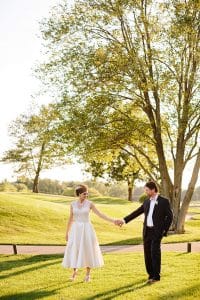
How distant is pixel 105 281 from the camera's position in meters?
13.2

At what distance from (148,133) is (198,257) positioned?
45.5ft

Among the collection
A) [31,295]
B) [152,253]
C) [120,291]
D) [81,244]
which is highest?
[81,244]

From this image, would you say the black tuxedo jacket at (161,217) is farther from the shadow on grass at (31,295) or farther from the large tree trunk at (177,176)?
the large tree trunk at (177,176)

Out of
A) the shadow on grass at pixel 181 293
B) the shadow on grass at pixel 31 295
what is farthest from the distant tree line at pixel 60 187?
the shadow on grass at pixel 31 295

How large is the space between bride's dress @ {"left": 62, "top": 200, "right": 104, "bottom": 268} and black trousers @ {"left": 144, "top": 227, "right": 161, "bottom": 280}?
4.11 feet

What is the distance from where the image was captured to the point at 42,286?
1268 centimetres

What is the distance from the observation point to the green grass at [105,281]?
37.6ft

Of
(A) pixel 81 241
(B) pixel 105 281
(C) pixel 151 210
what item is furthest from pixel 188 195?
(A) pixel 81 241

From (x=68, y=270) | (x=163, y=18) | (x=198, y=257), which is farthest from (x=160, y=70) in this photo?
(x=68, y=270)

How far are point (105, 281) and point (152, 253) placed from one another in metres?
1.55

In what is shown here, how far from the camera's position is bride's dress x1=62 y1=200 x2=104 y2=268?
41.9ft

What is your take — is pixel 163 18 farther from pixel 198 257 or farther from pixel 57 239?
pixel 198 257

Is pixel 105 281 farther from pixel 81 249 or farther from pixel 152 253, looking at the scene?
pixel 152 253

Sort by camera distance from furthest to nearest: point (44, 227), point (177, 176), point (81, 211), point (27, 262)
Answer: point (44, 227), point (177, 176), point (27, 262), point (81, 211)
